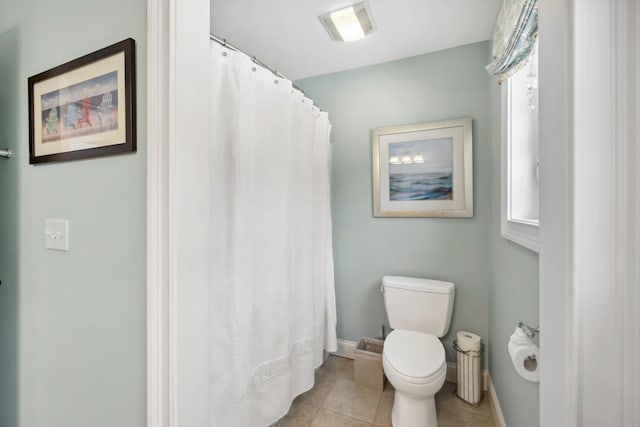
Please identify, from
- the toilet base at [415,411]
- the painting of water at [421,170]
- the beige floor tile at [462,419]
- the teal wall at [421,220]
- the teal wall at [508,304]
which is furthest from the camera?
the painting of water at [421,170]

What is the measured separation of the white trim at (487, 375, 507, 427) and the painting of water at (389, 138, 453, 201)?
1257mm

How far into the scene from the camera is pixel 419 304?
5.74 feet

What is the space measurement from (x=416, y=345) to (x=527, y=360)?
0.79 m

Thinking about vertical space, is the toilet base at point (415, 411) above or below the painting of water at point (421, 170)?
below

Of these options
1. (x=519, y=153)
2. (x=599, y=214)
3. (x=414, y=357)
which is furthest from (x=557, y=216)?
(x=414, y=357)

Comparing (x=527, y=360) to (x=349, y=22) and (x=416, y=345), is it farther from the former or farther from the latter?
(x=349, y=22)

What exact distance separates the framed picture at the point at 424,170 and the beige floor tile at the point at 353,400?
49.6 inches

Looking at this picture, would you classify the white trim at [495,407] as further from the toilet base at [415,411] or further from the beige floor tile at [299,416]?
the beige floor tile at [299,416]

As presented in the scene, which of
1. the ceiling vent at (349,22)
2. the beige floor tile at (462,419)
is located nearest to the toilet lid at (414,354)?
the beige floor tile at (462,419)

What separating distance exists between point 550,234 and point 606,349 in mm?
190

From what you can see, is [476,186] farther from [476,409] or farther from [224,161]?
[224,161]

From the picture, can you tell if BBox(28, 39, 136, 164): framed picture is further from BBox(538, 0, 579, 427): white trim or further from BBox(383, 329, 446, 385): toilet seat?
BBox(383, 329, 446, 385): toilet seat

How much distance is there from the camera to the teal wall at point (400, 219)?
179 centimetres

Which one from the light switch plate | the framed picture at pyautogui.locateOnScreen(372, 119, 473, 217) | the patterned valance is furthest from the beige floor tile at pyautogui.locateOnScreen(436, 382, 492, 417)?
the light switch plate
